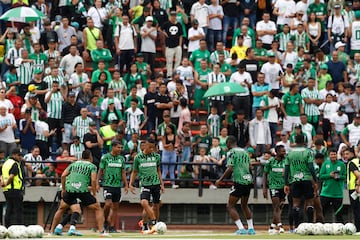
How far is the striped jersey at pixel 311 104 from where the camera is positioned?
3647 cm

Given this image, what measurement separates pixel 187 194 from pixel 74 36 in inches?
239

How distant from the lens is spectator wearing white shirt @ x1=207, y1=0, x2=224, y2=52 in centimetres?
3928

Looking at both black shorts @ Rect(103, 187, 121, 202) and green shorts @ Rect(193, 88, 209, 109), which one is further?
green shorts @ Rect(193, 88, 209, 109)

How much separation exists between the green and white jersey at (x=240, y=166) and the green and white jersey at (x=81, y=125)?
223 inches

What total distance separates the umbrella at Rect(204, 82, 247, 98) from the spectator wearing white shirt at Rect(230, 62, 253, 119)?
0.53m

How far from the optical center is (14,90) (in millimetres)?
35812

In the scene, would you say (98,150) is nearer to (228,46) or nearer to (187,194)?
(187,194)

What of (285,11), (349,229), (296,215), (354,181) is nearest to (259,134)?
(296,215)

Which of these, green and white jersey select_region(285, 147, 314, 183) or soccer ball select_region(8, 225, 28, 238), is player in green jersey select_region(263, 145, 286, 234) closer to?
green and white jersey select_region(285, 147, 314, 183)

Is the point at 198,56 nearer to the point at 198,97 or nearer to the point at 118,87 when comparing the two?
the point at 198,97

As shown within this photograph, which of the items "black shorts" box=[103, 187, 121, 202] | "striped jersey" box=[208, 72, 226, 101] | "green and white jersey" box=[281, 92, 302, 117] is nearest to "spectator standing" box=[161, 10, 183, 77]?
"striped jersey" box=[208, 72, 226, 101]

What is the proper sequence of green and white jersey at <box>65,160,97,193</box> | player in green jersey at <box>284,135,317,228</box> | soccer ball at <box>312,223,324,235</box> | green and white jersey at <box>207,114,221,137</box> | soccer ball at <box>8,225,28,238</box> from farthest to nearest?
1. green and white jersey at <box>207,114,221,137</box>
2. player in green jersey at <box>284,135,317,228</box>
3. green and white jersey at <box>65,160,97,193</box>
4. soccer ball at <box>312,223,324,235</box>
5. soccer ball at <box>8,225,28,238</box>

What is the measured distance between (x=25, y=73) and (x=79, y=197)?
870cm

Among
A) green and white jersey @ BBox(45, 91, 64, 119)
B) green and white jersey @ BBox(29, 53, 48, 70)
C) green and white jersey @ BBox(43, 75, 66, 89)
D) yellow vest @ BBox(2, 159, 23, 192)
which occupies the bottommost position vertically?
yellow vest @ BBox(2, 159, 23, 192)
